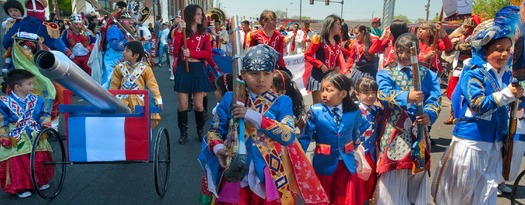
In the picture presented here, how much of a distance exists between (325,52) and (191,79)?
6.16ft

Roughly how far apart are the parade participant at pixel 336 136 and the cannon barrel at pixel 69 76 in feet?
5.15

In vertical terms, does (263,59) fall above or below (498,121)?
above

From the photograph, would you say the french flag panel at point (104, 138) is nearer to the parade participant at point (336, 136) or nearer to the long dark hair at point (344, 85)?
the parade participant at point (336, 136)

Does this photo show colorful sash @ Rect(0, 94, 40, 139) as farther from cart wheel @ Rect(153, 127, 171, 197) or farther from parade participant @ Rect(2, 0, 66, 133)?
parade participant @ Rect(2, 0, 66, 133)

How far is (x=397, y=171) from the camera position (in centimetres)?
341

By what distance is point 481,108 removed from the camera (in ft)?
9.71

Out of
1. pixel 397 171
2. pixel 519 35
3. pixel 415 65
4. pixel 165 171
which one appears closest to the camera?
pixel 519 35

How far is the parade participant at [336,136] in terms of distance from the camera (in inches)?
124

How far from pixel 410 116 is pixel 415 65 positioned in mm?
584

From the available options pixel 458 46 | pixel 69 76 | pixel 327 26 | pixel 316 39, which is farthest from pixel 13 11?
pixel 458 46

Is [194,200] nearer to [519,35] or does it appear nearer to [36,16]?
[519,35]

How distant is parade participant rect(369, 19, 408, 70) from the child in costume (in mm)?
2969

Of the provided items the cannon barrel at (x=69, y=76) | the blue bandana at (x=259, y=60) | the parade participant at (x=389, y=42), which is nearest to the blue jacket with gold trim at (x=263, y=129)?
the blue bandana at (x=259, y=60)

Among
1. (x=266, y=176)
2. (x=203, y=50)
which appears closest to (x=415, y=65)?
(x=266, y=176)
